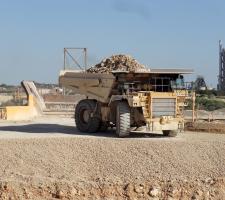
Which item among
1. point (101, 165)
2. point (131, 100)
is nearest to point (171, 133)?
point (131, 100)

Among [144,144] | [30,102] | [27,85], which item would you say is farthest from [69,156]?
[27,85]

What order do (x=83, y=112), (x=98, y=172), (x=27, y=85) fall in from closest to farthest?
(x=98, y=172) → (x=83, y=112) → (x=27, y=85)

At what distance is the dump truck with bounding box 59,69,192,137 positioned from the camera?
1934 centimetres

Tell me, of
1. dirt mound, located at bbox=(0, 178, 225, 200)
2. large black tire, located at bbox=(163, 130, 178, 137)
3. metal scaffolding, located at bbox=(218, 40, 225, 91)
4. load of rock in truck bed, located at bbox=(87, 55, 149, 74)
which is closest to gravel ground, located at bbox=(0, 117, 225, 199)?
dirt mound, located at bbox=(0, 178, 225, 200)

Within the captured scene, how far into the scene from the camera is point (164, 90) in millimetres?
20672

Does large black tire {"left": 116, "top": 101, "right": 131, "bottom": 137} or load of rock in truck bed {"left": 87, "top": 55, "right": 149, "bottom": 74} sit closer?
large black tire {"left": 116, "top": 101, "right": 131, "bottom": 137}

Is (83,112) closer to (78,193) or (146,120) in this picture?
(146,120)

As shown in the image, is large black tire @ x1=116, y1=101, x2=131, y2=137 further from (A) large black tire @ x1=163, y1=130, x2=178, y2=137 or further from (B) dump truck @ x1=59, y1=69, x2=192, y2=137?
(A) large black tire @ x1=163, y1=130, x2=178, y2=137

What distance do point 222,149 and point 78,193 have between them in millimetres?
5101

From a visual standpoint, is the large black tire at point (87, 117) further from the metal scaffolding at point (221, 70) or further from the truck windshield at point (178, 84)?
the metal scaffolding at point (221, 70)

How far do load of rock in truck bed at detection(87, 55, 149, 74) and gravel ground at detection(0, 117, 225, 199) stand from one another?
5.25 metres

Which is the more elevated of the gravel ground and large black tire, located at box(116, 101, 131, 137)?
large black tire, located at box(116, 101, 131, 137)

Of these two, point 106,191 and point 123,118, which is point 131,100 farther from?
point 106,191

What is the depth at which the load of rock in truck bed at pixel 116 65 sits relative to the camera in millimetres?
22670
